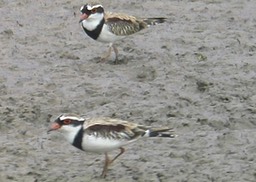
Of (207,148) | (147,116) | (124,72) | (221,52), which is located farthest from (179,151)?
(221,52)

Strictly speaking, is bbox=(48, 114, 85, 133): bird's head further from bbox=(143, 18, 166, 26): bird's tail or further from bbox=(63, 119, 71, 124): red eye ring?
bbox=(143, 18, 166, 26): bird's tail

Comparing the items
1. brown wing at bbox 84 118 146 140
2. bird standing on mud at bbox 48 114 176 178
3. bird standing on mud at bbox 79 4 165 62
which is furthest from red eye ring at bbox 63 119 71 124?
bird standing on mud at bbox 79 4 165 62

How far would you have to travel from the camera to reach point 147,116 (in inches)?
354

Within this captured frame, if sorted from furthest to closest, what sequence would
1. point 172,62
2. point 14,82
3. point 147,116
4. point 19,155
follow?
point 172,62 → point 14,82 → point 147,116 → point 19,155

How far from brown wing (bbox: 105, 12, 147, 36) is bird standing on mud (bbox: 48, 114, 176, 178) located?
332cm

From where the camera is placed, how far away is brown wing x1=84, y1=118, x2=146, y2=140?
738 cm

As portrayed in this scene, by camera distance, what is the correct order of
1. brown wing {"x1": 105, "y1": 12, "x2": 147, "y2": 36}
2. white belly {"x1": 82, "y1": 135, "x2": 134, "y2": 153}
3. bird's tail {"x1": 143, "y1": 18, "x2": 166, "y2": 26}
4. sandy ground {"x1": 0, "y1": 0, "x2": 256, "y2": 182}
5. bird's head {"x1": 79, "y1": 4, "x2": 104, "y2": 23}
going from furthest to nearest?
bird's tail {"x1": 143, "y1": 18, "x2": 166, "y2": 26}
brown wing {"x1": 105, "y1": 12, "x2": 147, "y2": 36}
bird's head {"x1": 79, "y1": 4, "x2": 104, "y2": 23}
sandy ground {"x1": 0, "y1": 0, "x2": 256, "y2": 182}
white belly {"x1": 82, "y1": 135, "x2": 134, "y2": 153}

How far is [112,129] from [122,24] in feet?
11.7

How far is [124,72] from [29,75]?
1116mm

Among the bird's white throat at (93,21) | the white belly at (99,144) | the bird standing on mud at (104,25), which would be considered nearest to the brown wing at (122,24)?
→ the bird standing on mud at (104,25)

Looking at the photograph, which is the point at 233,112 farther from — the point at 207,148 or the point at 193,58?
the point at 193,58

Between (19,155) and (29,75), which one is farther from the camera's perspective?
(29,75)

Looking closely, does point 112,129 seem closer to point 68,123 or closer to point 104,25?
point 68,123

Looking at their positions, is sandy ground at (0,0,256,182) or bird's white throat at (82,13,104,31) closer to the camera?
sandy ground at (0,0,256,182)
